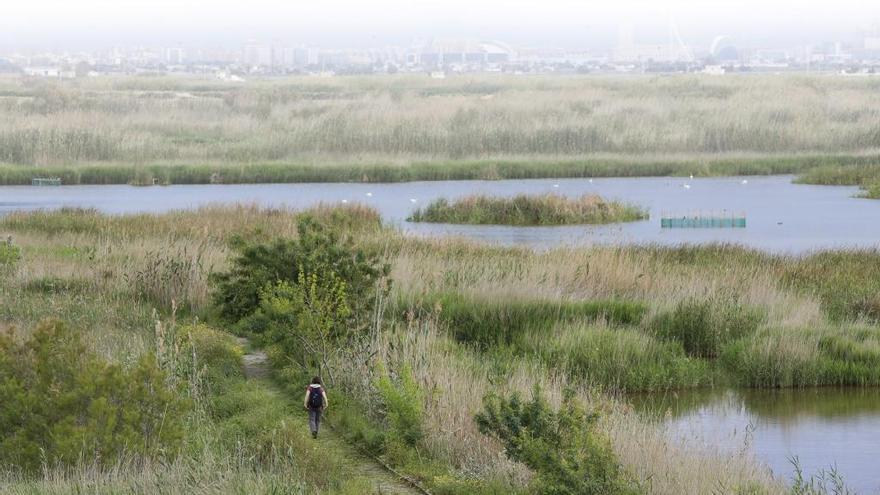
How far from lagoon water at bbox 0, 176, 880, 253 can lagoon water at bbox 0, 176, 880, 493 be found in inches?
1.5

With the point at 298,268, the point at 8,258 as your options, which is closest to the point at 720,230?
the point at 8,258

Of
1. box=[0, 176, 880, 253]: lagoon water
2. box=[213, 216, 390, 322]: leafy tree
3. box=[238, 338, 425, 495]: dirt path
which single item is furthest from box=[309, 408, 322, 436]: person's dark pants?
box=[0, 176, 880, 253]: lagoon water

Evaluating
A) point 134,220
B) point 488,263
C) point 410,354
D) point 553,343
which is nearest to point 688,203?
point 134,220

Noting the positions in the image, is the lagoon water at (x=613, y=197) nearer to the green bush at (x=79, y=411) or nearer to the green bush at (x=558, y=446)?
the green bush at (x=558, y=446)

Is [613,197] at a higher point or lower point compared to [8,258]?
lower

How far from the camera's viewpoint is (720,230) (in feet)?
126

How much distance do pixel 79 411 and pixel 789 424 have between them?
826 centimetres

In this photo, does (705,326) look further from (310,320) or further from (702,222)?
(702,222)

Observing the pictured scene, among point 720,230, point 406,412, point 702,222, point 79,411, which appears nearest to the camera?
point 79,411

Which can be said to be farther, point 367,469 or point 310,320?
point 310,320

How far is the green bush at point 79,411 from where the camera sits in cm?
1035

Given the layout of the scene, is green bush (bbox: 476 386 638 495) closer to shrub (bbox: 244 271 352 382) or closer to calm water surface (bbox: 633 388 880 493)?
calm water surface (bbox: 633 388 880 493)

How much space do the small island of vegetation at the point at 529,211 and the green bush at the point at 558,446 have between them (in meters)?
27.6

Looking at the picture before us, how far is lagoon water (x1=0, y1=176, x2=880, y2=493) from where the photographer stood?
1496cm
